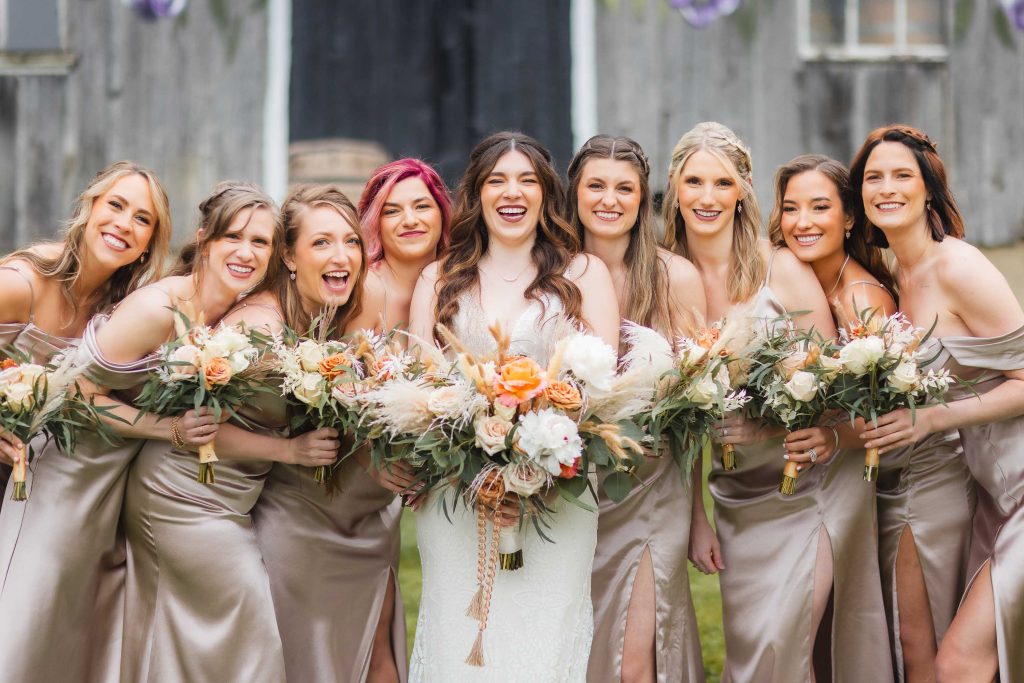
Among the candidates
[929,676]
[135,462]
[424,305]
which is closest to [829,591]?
[929,676]

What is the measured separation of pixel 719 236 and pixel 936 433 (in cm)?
126

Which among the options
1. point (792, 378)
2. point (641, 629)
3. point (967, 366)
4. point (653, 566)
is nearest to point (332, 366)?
point (653, 566)

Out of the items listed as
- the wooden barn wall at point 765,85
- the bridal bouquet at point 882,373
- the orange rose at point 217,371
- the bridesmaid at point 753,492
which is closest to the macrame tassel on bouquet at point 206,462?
the orange rose at point 217,371

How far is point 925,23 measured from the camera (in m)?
10.0

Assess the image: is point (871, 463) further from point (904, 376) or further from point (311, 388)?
point (311, 388)

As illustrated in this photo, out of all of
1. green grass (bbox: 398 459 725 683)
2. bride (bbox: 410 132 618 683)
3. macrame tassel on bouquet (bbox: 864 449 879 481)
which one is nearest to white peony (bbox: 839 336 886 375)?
macrame tassel on bouquet (bbox: 864 449 879 481)

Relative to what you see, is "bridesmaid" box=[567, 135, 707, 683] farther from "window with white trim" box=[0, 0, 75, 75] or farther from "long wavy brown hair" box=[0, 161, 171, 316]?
"window with white trim" box=[0, 0, 75, 75]

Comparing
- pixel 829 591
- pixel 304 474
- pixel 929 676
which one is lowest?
pixel 929 676

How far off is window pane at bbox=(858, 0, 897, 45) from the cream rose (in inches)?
276

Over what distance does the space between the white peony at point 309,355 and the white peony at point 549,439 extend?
0.92 meters

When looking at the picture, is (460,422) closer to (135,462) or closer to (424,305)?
(424,305)

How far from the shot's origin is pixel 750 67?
32.6 feet

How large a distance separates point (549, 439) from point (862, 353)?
1314 mm

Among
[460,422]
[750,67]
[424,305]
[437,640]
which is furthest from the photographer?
[750,67]
